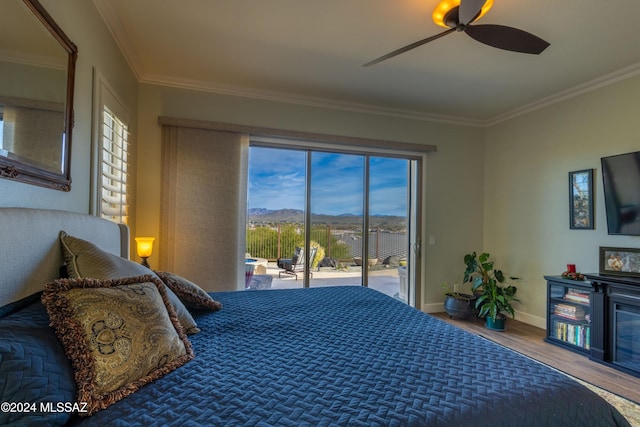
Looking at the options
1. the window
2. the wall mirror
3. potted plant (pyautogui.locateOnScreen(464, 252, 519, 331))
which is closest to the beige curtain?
the window

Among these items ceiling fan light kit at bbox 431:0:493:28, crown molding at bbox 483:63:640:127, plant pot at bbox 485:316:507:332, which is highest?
crown molding at bbox 483:63:640:127

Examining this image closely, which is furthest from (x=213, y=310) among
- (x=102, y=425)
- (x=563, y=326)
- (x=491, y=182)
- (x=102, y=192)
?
(x=491, y=182)

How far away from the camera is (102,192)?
7.56 ft

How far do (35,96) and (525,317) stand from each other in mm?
4977

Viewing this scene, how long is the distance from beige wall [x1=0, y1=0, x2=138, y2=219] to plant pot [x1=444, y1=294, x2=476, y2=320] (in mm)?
3948

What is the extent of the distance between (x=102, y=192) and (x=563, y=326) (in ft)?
14.4

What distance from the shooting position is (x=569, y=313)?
3215 millimetres

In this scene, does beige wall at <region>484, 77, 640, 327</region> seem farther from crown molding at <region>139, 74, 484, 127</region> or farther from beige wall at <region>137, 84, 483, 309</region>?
crown molding at <region>139, 74, 484, 127</region>

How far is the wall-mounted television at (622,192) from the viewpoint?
2875 millimetres

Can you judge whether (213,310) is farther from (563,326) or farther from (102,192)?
(563,326)

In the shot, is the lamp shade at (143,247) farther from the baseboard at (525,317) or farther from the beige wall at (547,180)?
the beige wall at (547,180)

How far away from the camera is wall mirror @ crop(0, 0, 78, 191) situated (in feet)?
4.03

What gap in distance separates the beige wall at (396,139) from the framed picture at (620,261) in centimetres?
157

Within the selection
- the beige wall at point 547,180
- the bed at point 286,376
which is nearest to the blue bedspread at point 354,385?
the bed at point 286,376
